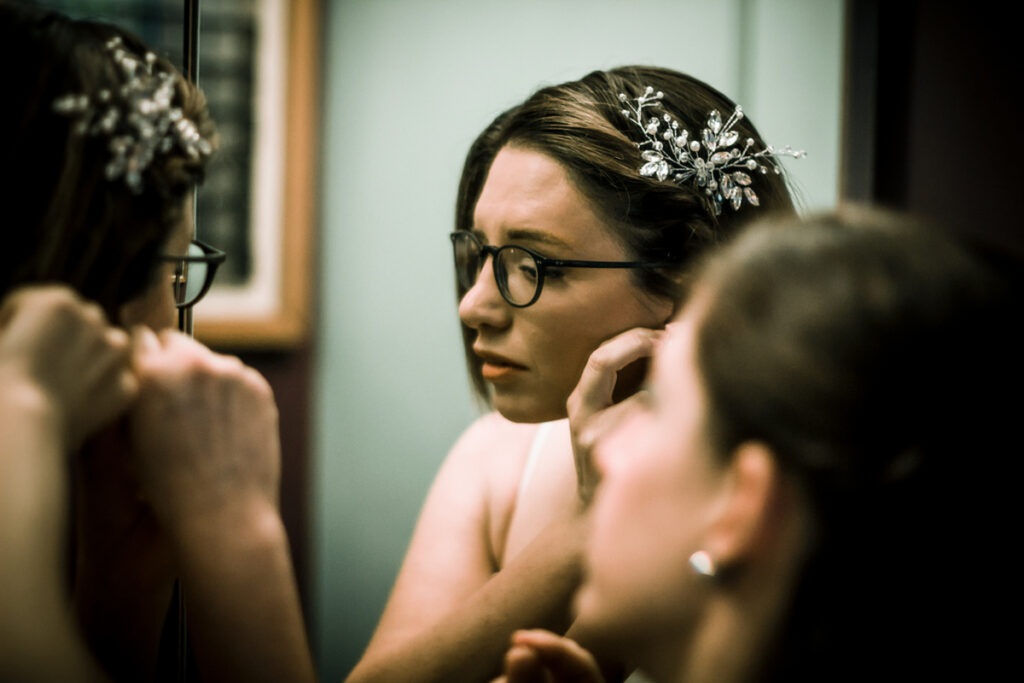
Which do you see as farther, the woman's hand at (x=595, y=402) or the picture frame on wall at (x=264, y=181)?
the picture frame on wall at (x=264, y=181)

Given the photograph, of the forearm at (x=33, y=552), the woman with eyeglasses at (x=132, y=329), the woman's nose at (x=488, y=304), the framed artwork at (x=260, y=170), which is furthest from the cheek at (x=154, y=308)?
the framed artwork at (x=260, y=170)

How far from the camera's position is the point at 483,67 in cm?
182

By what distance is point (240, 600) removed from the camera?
2.23 ft

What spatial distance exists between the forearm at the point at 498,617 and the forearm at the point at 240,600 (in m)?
0.19

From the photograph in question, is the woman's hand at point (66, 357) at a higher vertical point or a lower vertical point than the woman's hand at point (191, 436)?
higher

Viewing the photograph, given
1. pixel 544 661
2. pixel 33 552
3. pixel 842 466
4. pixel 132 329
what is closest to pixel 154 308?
pixel 132 329

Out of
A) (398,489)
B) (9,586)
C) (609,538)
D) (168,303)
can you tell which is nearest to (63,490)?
(9,586)

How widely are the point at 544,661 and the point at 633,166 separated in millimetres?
547

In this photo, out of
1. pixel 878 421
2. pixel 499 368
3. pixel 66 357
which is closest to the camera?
pixel 878 421

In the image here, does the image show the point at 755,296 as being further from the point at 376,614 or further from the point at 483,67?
the point at 376,614

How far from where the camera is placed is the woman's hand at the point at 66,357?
0.58 metres

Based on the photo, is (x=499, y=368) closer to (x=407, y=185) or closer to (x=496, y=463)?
(x=496, y=463)

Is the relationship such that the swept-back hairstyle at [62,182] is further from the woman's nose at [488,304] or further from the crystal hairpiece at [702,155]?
the crystal hairpiece at [702,155]

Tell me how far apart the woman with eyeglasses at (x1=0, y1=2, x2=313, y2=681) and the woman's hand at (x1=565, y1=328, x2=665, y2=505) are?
0.33 meters
